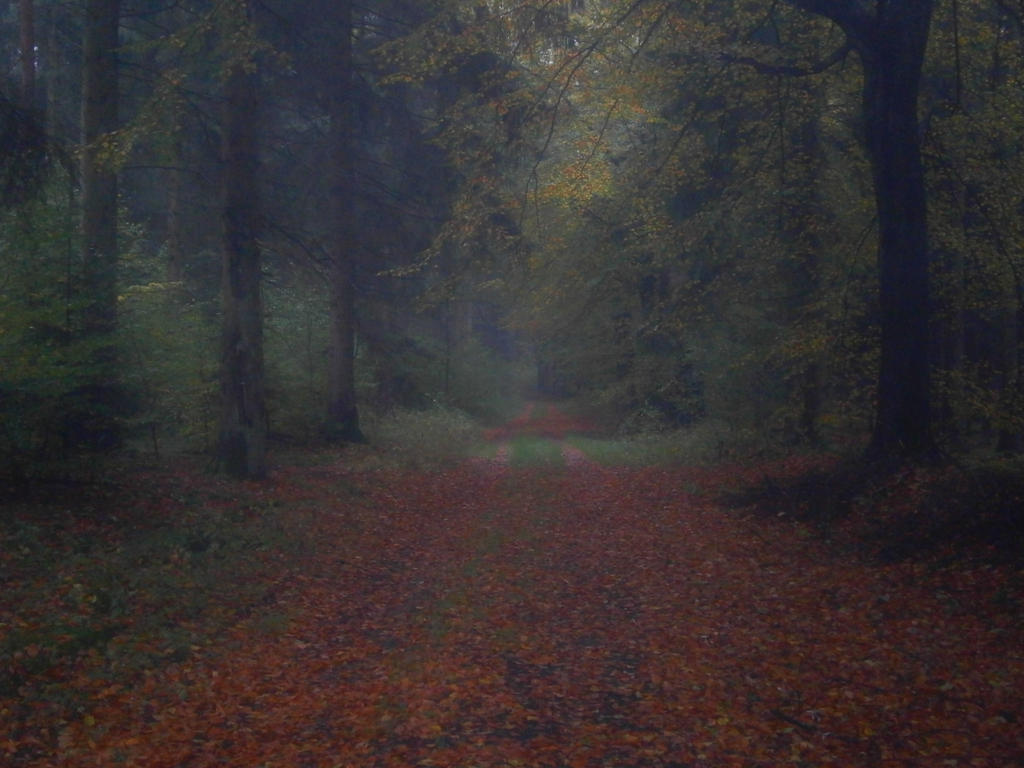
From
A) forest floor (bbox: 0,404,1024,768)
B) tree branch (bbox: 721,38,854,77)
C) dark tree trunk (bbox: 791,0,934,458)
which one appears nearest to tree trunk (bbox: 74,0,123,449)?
forest floor (bbox: 0,404,1024,768)

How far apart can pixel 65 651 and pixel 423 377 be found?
83.6ft

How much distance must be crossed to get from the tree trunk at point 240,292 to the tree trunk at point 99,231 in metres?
1.82

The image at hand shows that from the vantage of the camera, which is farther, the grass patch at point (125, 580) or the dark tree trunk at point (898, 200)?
the dark tree trunk at point (898, 200)

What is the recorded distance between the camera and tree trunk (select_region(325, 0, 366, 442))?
20.1m

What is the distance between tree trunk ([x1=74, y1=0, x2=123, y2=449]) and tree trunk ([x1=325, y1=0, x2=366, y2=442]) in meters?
5.71

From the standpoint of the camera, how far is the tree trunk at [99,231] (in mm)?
11875

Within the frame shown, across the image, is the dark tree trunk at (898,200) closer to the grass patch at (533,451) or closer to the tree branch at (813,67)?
the tree branch at (813,67)

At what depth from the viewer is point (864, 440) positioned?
57.5 ft

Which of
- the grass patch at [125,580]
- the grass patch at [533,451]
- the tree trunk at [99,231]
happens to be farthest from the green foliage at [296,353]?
the grass patch at [125,580]

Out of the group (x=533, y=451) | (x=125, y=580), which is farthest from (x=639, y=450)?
(x=125, y=580)

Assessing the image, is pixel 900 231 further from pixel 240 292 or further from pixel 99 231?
pixel 99 231

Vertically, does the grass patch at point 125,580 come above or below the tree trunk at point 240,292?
below

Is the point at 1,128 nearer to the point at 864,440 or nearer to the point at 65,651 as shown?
the point at 65,651

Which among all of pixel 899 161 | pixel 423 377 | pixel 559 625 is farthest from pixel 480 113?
pixel 423 377
